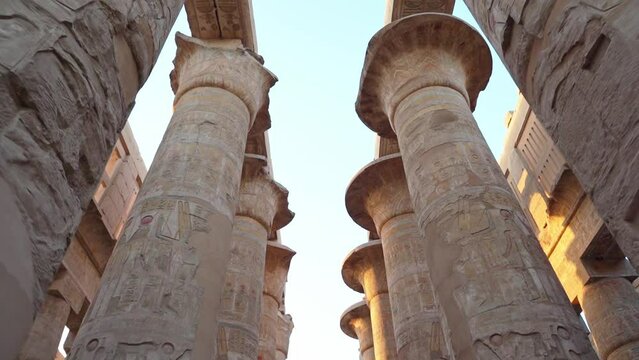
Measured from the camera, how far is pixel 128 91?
284 centimetres

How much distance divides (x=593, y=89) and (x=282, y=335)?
14.5m

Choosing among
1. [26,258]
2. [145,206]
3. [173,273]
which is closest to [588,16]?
[26,258]

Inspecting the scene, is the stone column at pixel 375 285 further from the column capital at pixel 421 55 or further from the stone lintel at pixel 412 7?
the stone lintel at pixel 412 7

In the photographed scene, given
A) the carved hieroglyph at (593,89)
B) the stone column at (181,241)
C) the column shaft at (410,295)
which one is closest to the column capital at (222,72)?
the stone column at (181,241)

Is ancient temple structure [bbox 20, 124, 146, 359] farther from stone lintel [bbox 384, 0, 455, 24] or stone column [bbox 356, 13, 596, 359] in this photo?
stone lintel [bbox 384, 0, 455, 24]

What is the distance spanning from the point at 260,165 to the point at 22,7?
8.94 meters

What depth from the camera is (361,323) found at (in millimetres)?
14766

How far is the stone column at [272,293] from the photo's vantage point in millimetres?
11602

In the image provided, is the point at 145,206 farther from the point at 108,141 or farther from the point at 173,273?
the point at 108,141

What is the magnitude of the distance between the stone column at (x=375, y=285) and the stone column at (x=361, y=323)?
1536 mm

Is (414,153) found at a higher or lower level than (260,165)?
lower

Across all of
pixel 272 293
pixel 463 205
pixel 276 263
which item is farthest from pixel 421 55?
pixel 272 293

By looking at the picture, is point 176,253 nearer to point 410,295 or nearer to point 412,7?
point 410,295

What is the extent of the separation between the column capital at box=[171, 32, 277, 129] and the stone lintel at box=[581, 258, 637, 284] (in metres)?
6.74
